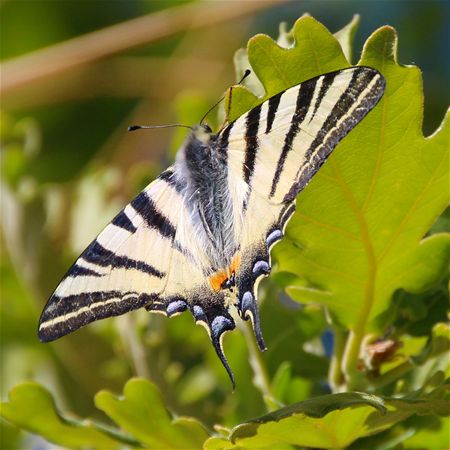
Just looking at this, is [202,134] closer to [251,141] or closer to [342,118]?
[251,141]

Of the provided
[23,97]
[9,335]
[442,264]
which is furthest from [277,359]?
[23,97]

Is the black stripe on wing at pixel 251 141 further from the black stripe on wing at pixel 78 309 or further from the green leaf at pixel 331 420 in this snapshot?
the green leaf at pixel 331 420

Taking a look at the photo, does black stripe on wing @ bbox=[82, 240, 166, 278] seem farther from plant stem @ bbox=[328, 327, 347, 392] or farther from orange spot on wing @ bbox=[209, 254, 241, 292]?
plant stem @ bbox=[328, 327, 347, 392]

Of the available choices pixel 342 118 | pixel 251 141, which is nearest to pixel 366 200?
pixel 342 118

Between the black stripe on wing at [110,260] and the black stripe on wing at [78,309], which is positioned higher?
the black stripe on wing at [110,260]

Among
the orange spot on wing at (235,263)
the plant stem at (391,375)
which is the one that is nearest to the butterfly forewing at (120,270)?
the orange spot on wing at (235,263)
